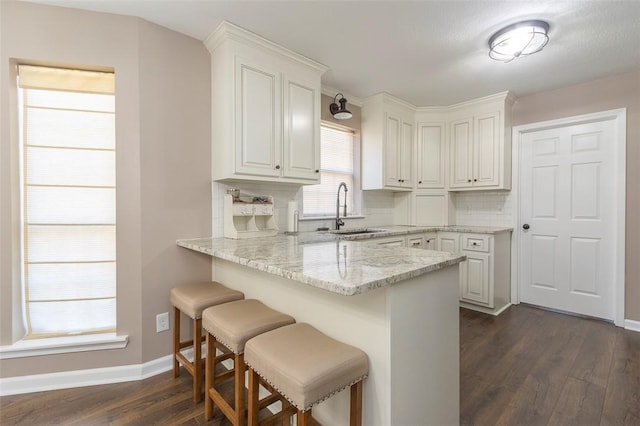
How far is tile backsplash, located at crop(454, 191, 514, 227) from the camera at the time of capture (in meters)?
3.56

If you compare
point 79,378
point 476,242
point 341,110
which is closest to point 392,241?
point 476,242

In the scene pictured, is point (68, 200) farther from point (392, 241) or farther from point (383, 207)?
point (383, 207)

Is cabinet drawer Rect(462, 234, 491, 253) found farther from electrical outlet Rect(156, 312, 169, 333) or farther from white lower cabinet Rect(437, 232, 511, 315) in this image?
electrical outlet Rect(156, 312, 169, 333)

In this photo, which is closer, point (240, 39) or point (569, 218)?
point (240, 39)

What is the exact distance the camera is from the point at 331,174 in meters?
3.41

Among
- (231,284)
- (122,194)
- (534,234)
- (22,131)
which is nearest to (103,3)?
(22,131)

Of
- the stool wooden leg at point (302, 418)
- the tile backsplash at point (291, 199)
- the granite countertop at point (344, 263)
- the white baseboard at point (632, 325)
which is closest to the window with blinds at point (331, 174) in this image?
the tile backsplash at point (291, 199)

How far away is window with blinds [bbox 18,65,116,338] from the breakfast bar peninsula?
110 centimetres

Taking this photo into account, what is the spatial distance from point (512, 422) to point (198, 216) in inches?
93.1

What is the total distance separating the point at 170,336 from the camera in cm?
212

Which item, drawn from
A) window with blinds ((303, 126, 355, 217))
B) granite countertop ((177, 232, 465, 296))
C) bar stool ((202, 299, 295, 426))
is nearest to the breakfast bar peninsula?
granite countertop ((177, 232, 465, 296))

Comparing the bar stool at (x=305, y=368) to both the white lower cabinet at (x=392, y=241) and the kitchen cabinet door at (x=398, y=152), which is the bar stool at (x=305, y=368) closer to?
the white lower cabinet at (x=392, y=241)

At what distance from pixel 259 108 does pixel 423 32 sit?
1336 millimetres

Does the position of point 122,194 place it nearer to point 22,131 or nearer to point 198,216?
point 198,216
